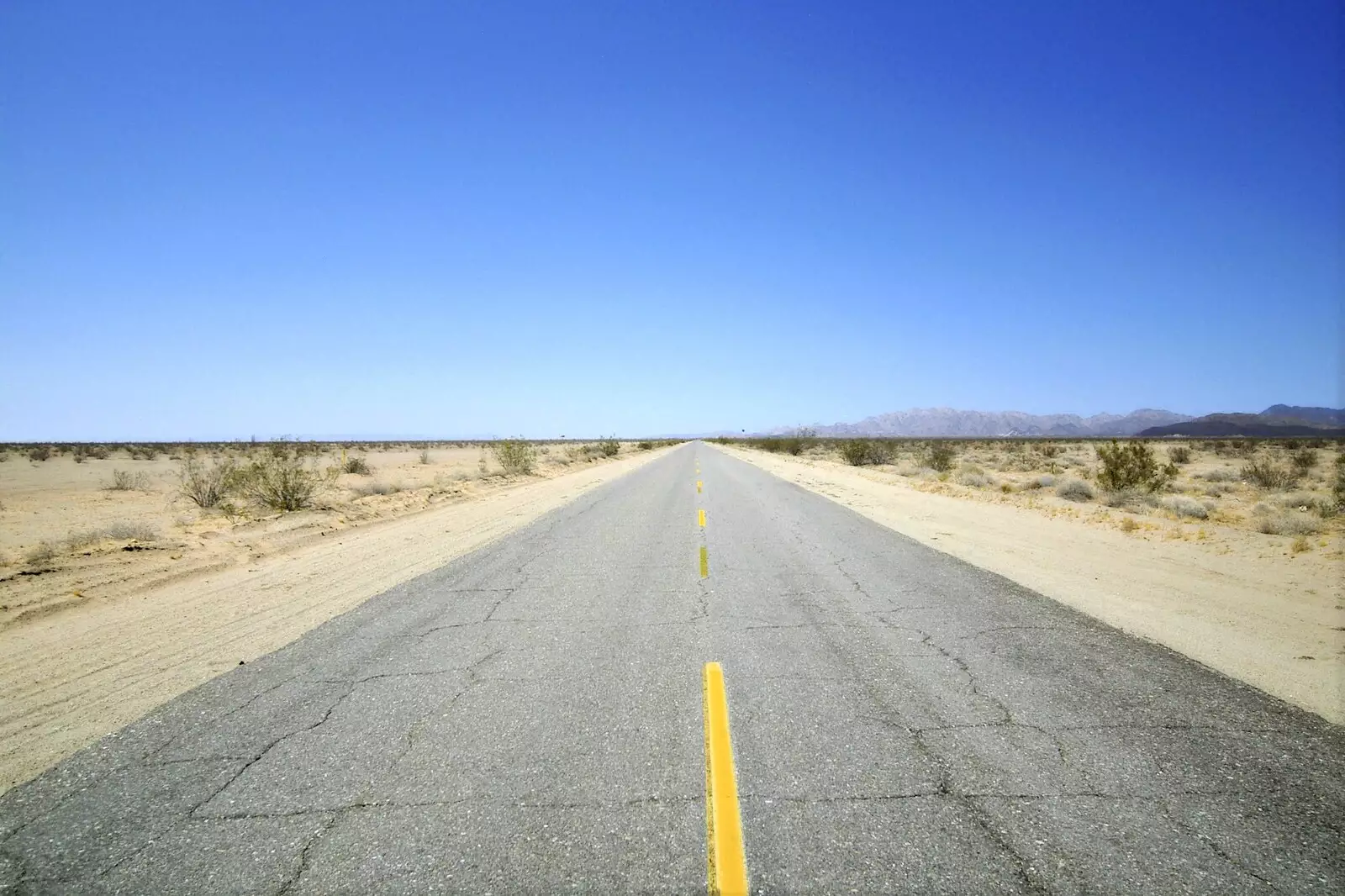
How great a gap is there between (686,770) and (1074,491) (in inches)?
786

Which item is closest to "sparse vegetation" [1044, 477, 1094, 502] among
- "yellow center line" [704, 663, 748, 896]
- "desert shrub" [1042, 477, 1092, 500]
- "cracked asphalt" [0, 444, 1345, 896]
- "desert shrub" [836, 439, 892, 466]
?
"desert shrub" [1042, 477, 1092, 500]

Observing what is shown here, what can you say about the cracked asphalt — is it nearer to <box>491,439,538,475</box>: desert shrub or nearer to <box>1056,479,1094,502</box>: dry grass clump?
<box>1056,479,1094,502</box>: dry grass clump

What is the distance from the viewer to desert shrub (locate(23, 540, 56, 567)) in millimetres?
8984

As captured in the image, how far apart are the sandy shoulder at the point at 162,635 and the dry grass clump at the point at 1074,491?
1779cm

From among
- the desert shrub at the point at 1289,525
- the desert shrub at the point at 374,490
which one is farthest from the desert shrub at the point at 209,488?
the desert shrub at the point at 1289,525

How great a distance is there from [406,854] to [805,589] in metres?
5.38

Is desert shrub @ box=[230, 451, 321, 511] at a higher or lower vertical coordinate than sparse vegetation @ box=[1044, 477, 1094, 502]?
higher

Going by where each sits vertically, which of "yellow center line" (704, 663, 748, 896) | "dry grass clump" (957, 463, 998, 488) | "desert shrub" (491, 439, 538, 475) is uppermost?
"desert shrub" (491, 439, 538, 475)

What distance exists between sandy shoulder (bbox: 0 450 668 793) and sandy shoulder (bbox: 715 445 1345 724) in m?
8.17

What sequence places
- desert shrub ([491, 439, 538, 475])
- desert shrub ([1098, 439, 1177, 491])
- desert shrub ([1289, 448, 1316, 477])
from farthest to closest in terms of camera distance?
1. desert shrub ([491, 439, 538, 475])
2. desert shrub ([1289, 448, 1316, 477])
3. desert shrub ([1098, 439, 1177, 491])

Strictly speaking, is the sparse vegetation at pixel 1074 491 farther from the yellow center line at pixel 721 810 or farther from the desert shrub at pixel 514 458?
the desert shrub at pixel 514 458

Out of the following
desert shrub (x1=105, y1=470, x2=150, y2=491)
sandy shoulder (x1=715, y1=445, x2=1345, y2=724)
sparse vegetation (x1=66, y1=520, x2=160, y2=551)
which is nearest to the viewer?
sandy shoulder (x1=715, y1=445, x2=1345, y2=724)

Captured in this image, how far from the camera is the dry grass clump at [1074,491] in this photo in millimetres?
18531

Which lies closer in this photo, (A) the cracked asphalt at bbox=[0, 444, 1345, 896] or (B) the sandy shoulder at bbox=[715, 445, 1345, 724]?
(A) the cracked asphalt at bbox=[0, 444, 1345, 896]
